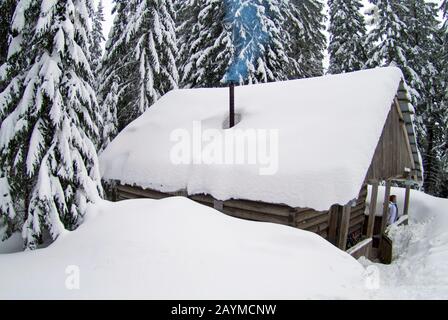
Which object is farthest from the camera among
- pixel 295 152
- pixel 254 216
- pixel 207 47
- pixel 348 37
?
pixel 348 37

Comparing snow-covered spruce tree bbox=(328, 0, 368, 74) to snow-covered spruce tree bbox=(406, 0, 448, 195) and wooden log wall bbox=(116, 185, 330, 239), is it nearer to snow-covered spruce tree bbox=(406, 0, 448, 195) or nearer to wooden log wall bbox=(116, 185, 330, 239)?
snow-covered spruce tree bbox=(406, 0, 448, 195)

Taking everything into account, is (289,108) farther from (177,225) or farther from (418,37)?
(418,37)

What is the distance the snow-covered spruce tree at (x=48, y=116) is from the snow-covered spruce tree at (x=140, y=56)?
9155 millimetres

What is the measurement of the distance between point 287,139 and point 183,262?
5284 mm

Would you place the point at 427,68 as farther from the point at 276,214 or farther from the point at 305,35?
the point at 276,214

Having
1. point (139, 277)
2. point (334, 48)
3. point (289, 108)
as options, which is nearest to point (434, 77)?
point (334, 48)

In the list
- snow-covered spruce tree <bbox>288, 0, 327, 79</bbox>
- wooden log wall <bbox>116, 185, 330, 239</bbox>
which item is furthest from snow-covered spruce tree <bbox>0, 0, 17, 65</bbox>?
snow-covered spruce tree <bbox>288, 0, 327, 79</bbox>

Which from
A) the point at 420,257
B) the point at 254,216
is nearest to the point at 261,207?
the point at 254,216

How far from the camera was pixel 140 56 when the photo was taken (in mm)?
16641

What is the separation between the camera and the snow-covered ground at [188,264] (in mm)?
3857

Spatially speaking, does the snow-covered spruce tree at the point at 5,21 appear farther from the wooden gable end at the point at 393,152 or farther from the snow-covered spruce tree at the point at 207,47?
the snow-covered spruce tree at the point at 207,47

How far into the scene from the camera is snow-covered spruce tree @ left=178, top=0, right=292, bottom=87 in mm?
17234

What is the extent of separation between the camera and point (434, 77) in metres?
21.2

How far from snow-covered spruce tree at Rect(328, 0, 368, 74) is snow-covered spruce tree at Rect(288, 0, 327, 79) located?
122 cm
